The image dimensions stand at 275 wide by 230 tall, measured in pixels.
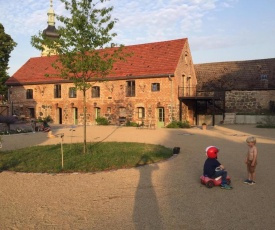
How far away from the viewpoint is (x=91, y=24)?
998 cm

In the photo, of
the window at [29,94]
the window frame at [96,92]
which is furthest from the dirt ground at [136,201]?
the window at [29,94]

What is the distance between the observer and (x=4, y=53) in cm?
3228

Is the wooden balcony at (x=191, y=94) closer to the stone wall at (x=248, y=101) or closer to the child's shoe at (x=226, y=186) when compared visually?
the stone wall at (x=248, y=101)

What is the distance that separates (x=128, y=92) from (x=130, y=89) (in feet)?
1.07

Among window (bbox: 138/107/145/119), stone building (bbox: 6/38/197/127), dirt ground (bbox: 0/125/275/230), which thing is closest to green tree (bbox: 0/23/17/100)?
stone building (bbox: 6/38/197/127)

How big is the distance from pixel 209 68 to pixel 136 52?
354 inches

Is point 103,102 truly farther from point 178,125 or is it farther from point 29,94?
point 29,94

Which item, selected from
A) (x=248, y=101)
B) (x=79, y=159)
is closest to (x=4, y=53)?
(x=248, y=101)

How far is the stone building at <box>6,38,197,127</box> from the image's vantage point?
23.9m

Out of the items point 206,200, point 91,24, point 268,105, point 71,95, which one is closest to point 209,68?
point 268,105

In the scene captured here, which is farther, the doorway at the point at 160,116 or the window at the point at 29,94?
the window at the point at 29,94

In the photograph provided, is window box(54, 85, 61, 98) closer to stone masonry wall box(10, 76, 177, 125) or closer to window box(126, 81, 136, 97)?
stone masonry wall box(10, 76, 177, 125)

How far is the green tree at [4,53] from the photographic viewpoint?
3161cm

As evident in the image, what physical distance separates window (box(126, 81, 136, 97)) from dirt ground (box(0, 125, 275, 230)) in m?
17.2
